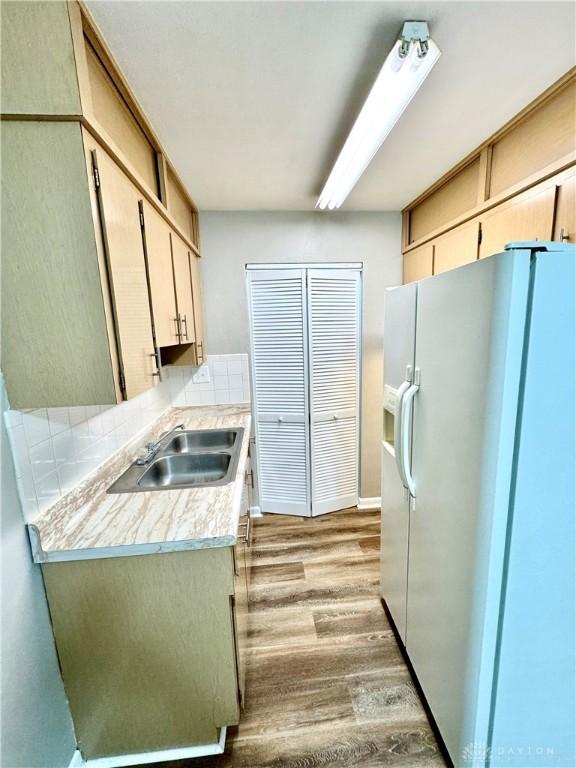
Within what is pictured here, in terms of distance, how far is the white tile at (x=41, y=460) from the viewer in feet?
3.31

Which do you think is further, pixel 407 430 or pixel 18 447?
pixel 407 430

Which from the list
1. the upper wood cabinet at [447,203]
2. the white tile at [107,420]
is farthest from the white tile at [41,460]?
the upper wood cabinet at [447,203]

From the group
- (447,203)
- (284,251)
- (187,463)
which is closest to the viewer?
(187,463)

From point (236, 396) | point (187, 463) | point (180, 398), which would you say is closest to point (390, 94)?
point (187, 463)

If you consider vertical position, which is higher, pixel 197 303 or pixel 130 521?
pixel 197 303

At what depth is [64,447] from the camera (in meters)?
1.19

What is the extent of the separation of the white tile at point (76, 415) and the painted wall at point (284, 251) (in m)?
1.34

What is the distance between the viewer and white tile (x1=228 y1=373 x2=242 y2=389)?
260cm

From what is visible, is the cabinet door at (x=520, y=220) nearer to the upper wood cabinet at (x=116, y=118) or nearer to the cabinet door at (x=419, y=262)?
the cabinet door at (x=419, y=262)

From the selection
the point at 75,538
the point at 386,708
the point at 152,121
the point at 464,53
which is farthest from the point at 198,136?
the point at 386,708

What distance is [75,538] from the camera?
998mm

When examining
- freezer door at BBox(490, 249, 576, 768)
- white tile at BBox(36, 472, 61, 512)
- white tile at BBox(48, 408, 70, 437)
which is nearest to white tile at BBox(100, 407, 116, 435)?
white tile at BBox(48, 408, 70, 437)

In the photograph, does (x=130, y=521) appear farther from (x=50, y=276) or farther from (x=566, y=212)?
(x=566, y=212)

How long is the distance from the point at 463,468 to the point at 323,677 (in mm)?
1264
